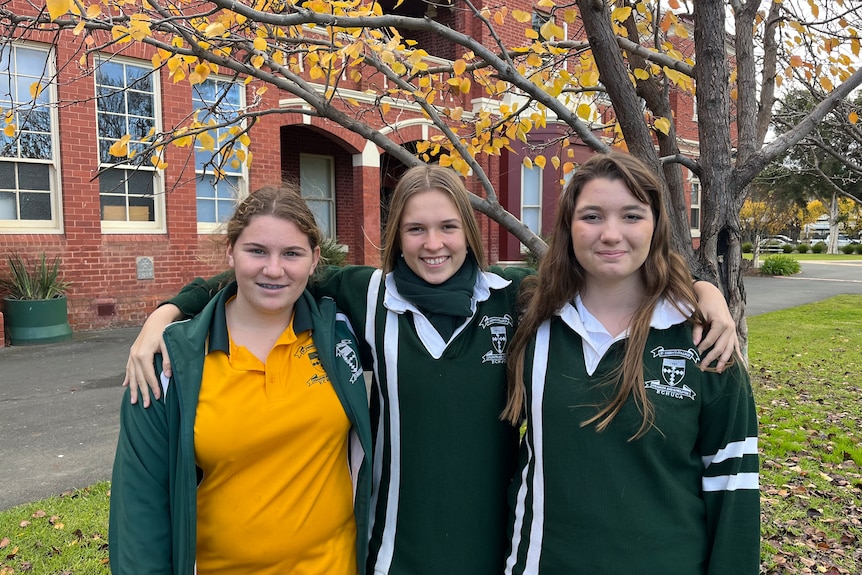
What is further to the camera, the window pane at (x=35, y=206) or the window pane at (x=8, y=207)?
the window pane at (x=35, y=206)

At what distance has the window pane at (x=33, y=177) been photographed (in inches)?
362

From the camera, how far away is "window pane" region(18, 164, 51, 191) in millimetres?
9203

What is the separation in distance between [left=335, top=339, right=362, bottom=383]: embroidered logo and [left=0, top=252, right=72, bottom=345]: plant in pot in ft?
28.0

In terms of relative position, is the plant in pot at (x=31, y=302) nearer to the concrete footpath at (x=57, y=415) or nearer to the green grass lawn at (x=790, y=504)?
the concrete footpath at (x=57, y=415)

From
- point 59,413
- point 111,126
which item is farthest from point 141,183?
point 59,413

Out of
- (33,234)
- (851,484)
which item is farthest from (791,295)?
(33,234)

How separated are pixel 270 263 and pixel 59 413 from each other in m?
5.06

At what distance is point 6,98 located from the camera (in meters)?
9.04

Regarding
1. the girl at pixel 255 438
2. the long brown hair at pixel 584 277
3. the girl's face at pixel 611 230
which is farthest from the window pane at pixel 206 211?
the girl's face at pixel 611 230

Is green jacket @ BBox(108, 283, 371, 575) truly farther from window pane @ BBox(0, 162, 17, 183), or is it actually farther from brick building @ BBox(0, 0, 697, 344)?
window pane @ BBox(0, 162, 17, 183)

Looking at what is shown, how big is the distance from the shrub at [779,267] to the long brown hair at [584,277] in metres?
25.0

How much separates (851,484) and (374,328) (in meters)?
4.12

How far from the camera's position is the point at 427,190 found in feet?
6.86

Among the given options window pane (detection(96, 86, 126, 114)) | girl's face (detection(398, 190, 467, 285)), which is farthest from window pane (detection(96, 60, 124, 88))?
girl's face (detection(398, 190, 467, 285))
